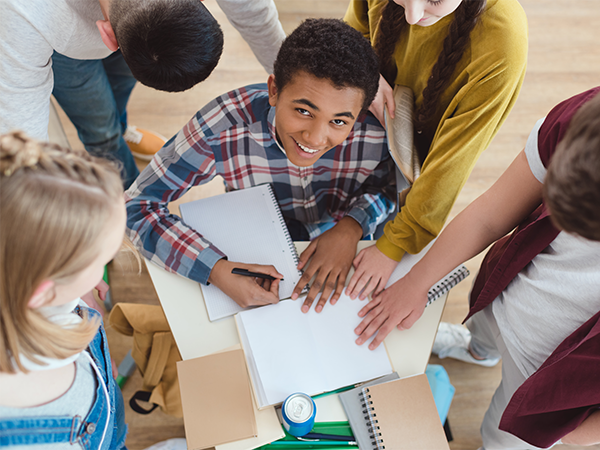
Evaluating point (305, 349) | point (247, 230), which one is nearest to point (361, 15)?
point (247, 230)

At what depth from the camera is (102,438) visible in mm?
804

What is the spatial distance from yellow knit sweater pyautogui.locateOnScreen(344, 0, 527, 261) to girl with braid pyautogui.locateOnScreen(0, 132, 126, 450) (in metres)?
0.68

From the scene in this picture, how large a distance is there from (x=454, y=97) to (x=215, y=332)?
76cm

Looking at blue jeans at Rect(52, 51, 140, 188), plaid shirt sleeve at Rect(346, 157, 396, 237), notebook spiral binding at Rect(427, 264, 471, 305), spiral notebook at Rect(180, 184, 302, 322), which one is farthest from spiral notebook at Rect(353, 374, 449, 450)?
blue jeans at Rect(52, 51, 140, 188)

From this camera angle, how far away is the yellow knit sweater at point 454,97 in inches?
33.6

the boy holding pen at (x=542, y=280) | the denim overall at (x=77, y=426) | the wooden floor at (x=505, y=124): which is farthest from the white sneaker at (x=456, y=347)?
the denim overall at (x=77, y=426)

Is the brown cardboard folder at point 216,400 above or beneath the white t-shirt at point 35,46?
beneath

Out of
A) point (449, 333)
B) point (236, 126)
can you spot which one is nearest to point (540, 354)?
point (449, 333)

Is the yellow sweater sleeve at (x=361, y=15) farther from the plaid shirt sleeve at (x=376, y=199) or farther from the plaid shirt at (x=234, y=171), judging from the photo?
the plaid shirt sleeve at (x=376, y=199)

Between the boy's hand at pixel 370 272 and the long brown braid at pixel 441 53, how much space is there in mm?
309

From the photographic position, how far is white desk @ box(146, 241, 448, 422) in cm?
99

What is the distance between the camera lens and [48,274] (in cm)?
57

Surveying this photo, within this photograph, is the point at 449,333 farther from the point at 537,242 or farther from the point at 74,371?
the point at 74,371

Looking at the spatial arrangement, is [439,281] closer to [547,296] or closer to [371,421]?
[547,296]
